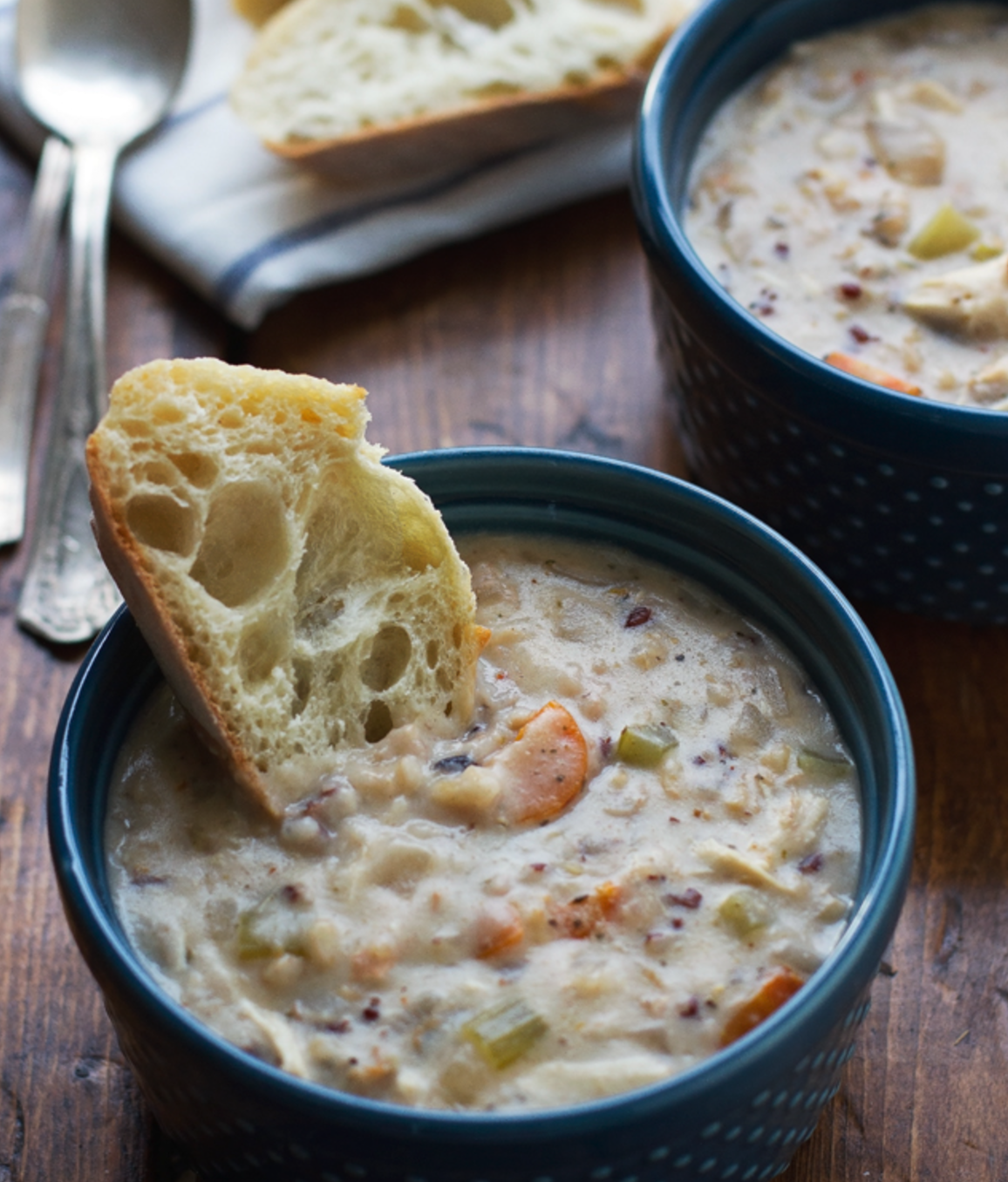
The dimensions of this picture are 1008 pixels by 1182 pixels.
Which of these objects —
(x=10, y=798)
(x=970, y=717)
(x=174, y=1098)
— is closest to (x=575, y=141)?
(x=970, y=717)

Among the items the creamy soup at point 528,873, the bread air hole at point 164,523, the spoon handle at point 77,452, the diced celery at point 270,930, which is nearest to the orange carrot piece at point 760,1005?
the creamy soup at point 528,873

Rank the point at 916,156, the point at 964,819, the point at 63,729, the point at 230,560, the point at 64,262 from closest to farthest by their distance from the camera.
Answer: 1. the point at 63,729
2. the point at 230,560
3. the point at 964,819
4. the point at 916,156
5. the point at 64,262

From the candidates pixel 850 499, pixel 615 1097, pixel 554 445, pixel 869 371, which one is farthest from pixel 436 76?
pixel 615 1097

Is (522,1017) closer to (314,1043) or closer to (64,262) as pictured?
(314,1043)

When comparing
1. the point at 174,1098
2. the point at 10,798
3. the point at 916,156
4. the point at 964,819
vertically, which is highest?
the point at 916,156

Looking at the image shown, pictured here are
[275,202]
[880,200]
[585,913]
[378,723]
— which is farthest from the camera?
[275,202]

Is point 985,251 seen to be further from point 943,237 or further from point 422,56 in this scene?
point 422,56

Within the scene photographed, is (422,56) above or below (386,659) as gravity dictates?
above
